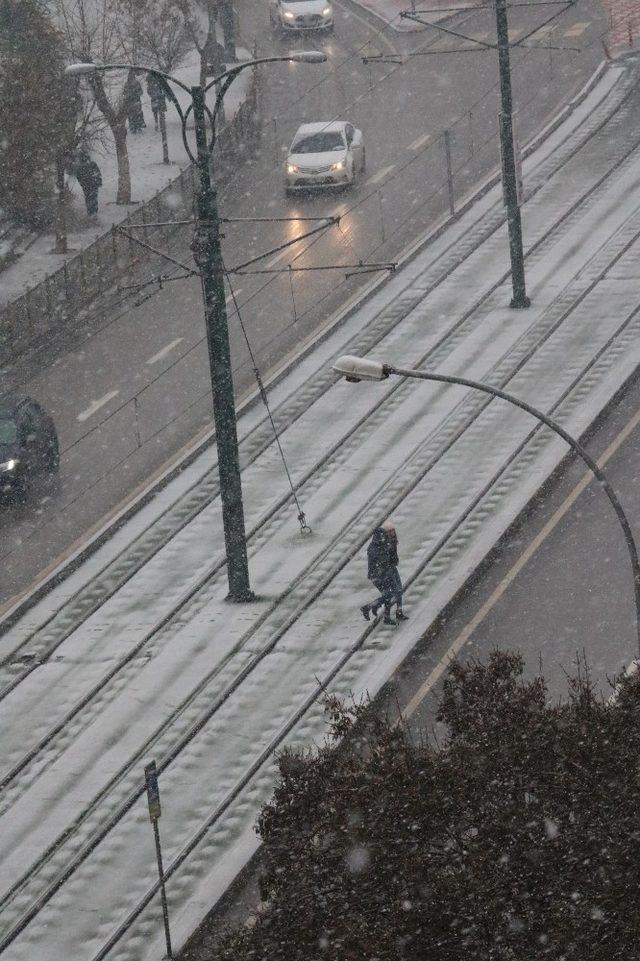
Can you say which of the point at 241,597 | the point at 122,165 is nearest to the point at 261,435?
the point at 241,597

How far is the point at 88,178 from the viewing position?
1554 inches

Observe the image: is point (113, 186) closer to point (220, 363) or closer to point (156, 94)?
point (156, 94)

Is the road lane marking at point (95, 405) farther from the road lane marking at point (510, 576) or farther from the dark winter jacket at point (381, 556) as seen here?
the dark winter jacket at point (381, 556)

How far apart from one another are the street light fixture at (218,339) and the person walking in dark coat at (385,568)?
1816 millimetres

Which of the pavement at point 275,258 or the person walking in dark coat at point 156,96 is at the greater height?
the person walking in dark coat at point 156,96

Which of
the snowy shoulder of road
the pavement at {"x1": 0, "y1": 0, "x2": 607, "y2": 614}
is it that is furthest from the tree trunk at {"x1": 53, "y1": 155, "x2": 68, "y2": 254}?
the pavement at {"x1": 0, "y1": 0, "x2": 607, "y2": 614}

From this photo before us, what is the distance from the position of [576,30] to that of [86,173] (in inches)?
659

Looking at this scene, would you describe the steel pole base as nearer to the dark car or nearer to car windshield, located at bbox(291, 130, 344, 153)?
the dark car

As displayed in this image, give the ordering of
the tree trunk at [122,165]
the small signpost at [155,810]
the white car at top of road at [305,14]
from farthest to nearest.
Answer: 1. the white car at top of road at [305,14]
2. the tree trunk at [122,165]
3. the small signpost at [155,810]

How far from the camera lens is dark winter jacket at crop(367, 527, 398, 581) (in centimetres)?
2250

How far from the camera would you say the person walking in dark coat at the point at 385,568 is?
22.5 m

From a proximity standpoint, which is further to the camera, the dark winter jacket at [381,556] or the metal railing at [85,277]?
the metal railing at [85,277]

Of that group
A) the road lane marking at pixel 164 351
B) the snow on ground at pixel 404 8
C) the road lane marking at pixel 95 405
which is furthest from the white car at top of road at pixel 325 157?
the snow on ground at pixel 404 8

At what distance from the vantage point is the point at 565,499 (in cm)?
2605
